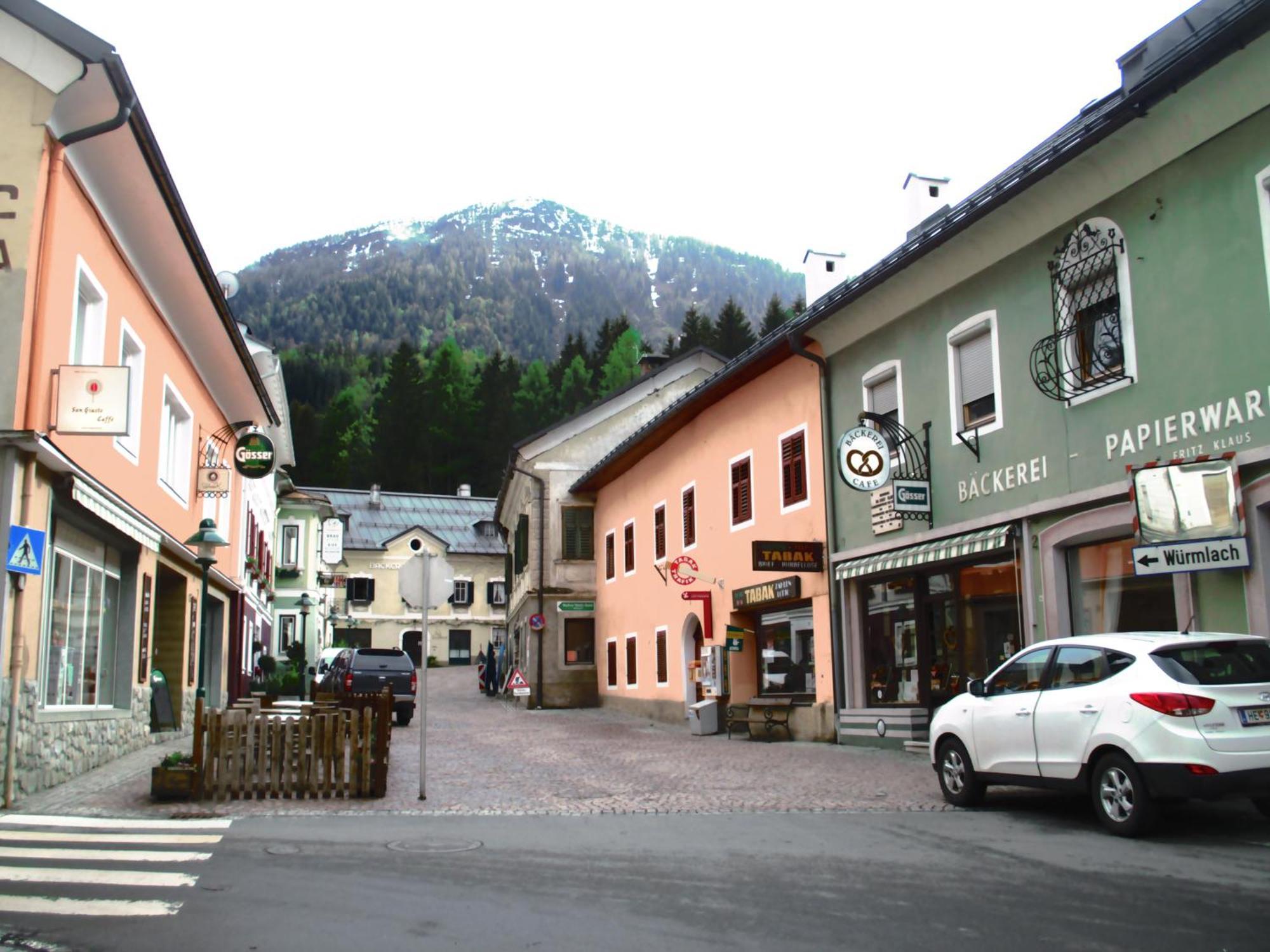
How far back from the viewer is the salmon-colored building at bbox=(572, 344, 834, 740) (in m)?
20.8

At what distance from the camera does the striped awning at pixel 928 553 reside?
15297 millimetres

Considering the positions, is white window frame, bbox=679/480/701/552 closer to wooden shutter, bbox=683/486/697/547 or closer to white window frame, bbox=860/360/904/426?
wooden shutter, bbox=683/486/697/547

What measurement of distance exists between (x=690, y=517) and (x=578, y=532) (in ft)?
35.6

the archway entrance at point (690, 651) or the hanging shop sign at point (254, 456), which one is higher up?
the hanging shop sign at point (254, 456)

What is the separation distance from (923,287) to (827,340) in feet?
9.86

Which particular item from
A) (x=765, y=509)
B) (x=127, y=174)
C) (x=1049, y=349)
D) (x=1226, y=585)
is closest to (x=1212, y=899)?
(x=1226, y=585)

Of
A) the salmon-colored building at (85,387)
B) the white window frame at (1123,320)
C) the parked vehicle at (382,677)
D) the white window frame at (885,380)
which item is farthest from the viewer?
the parked vehicle at (382,677)

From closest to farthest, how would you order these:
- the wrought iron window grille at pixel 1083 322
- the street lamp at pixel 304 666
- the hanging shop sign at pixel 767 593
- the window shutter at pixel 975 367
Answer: the wrought iron window grille at pixel 1083 322 → the window shutter at pixel 975 367 → the hanging shop sign at pixel 767 593 → the street lamp at pixel 304 666

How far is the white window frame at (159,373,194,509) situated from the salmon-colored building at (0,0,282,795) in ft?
0.27

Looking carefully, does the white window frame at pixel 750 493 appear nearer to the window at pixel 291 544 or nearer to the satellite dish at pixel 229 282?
the satellite dish at pixel 229 282

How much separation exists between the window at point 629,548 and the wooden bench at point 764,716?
1106cm

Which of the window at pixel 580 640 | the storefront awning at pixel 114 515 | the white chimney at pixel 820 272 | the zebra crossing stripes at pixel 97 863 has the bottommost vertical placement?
the zebra crossing stripes at pixel 97 863

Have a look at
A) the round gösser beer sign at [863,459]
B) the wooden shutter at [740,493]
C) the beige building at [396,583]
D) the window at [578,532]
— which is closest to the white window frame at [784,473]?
the wooden shutter at [740,493]

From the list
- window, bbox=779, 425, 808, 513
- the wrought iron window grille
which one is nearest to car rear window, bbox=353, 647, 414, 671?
window, bbox=779, 425, 808, 513
